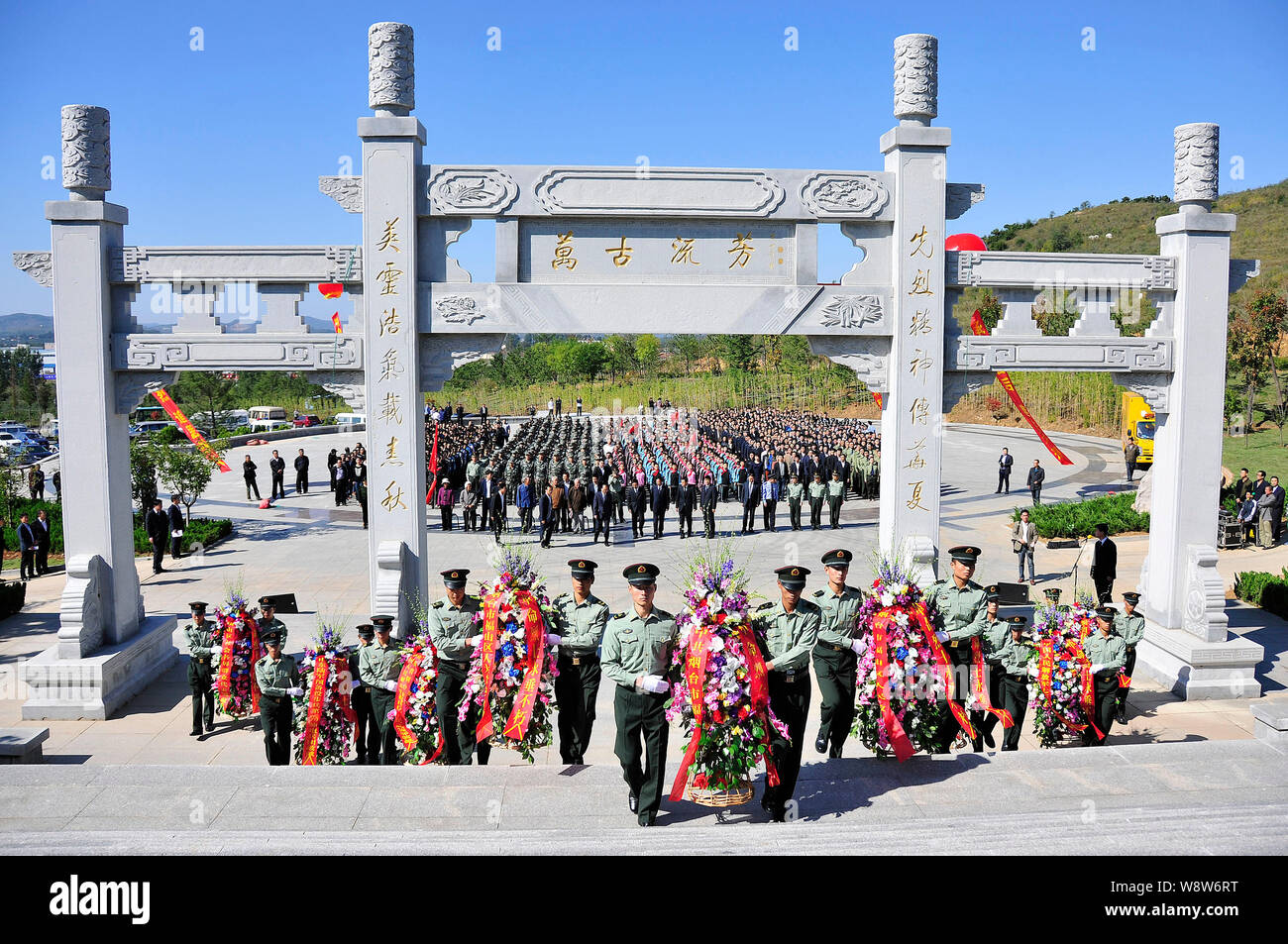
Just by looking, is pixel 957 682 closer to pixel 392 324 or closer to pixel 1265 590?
pixel 392 324

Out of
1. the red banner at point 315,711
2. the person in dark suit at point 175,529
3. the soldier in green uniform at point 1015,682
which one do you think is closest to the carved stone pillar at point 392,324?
the red banner at point 315,711

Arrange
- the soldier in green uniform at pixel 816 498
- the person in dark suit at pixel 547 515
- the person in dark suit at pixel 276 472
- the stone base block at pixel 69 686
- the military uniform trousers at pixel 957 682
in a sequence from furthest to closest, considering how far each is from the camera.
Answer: the person in dark suit at pixel 276 472
the soldier in green uniform at pixel 816 498
the person in dark suit at pixel 547 515
the stone base block at pixel 69 686
the military uniform trousers at pixel 957 682

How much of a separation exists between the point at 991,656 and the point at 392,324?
5.51 m

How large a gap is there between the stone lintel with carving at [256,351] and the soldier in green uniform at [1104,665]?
6352 mm

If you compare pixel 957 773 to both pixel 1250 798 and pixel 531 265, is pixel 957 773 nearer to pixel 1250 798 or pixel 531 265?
pixel 1250 798

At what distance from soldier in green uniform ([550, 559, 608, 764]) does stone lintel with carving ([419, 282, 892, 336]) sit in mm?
2821

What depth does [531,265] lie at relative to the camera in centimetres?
869

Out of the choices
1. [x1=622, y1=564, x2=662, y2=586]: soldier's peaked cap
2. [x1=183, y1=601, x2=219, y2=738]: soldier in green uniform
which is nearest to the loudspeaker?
[x1=622, y1=564, x2=662, y2=586]: soldier's peaked cap

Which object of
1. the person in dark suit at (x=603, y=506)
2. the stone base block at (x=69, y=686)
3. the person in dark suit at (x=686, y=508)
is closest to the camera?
the stone base block at (x=69, y=686)

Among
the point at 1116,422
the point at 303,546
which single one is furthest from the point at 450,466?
the point at 1116,422

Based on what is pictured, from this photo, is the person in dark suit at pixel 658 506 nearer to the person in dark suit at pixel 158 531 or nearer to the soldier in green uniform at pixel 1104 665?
the person in dark suit at pixel 158 531

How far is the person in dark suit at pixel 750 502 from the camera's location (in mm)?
17570

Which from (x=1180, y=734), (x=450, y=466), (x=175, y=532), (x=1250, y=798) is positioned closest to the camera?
(x=1250, y=798)
